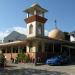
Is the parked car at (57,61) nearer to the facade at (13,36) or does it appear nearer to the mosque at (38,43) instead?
the mosque at (38,43)

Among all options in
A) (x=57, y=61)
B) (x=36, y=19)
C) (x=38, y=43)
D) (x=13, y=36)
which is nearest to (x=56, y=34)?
(x=36, y=19)

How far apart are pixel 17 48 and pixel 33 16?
684 centimetres

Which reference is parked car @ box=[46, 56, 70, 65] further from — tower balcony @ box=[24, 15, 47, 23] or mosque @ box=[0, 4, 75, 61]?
tower balcony @ box=[24, 15, 47, 23]

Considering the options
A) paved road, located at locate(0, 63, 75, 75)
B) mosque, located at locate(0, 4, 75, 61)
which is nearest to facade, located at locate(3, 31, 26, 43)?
mosque, located at locate(0, 4, 75, 61)

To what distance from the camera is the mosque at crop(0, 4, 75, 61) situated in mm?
33112

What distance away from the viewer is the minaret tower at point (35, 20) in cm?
3625

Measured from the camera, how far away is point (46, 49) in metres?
35.2

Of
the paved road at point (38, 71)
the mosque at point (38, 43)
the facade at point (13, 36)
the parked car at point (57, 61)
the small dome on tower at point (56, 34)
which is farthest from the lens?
the facade at point (13, 36)

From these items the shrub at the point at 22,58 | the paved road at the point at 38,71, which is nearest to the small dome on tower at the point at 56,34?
the shrub at the point at 22,58

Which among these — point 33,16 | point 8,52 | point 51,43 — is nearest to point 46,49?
point 51,43

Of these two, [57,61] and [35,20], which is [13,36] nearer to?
[35,20]

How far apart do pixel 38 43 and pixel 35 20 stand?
4678 mm

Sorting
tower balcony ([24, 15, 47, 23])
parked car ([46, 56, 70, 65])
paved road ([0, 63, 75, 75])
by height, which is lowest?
paved road ([0, 63, 75, 75])

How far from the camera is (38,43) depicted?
33625 mm
